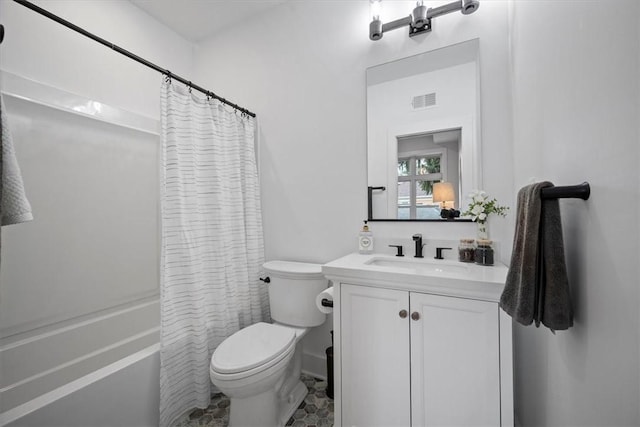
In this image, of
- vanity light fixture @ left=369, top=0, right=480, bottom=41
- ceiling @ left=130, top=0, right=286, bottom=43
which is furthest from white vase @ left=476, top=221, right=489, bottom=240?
→ ceiling @ left=130, top=0, right=286, bottom=43

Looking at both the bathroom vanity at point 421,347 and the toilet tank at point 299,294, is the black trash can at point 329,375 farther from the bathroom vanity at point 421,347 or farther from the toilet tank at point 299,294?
the bathroom vanity at point 421,347

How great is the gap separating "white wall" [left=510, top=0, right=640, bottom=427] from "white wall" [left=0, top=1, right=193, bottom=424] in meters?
1.74

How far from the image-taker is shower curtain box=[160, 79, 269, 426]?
143 centimetres

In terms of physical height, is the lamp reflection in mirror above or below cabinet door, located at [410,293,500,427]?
above

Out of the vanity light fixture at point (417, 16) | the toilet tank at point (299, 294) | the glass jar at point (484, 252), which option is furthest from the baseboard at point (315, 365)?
the vanity light fixture at point (417, 16)

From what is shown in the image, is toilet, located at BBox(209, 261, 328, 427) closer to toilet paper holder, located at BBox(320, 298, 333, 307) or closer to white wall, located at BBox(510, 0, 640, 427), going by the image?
toilet paper holder, located at BBox(320, 298, 333, 307)

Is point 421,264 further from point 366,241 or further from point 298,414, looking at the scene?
point 298,414

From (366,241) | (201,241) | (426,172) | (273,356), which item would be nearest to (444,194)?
(426,172)

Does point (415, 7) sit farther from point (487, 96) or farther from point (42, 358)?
point (42, 358)

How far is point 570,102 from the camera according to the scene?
0.68m

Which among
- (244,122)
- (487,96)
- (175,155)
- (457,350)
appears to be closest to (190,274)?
(175,155)

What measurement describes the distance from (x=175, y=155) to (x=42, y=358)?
142 centimetres

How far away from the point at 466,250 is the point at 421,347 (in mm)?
580

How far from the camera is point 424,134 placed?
5.15 ft
